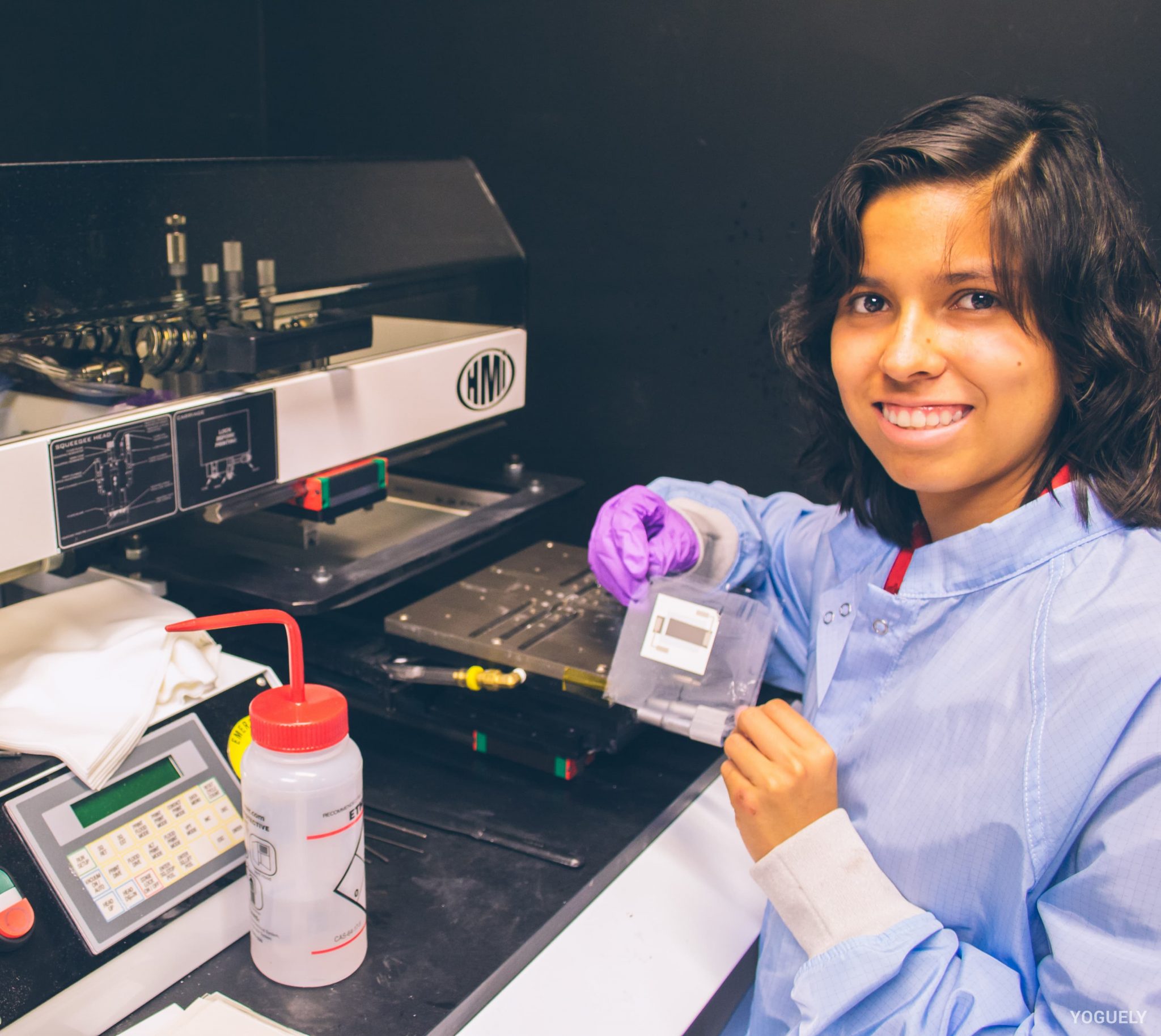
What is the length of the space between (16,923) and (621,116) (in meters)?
1.50

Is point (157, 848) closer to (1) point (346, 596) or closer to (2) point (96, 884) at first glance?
(2) point (96, 884)

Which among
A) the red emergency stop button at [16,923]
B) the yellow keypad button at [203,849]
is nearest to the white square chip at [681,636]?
the yellow keypad button at [203,849]

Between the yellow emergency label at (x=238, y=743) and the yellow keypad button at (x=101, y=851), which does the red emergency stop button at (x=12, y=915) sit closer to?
the yellow keypad button at (x=101, y=851)

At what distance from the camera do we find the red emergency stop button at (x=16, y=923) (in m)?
0.84

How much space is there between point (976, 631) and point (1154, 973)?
0.30 meters

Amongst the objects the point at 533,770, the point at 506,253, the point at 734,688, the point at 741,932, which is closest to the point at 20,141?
the point at 506,253

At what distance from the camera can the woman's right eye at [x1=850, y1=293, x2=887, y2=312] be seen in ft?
3.20

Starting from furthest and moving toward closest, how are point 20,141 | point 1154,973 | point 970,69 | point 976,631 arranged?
point 20,141 < point 970,69 < point 976,631 < point 1154,973

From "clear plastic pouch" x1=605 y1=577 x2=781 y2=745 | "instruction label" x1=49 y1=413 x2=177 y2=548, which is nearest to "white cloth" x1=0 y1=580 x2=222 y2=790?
"instruction label" x1=49 y1=413 x2=177 y2=548

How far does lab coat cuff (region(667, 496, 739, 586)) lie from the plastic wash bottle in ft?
2.00

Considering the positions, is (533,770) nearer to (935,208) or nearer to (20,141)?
(935,208)

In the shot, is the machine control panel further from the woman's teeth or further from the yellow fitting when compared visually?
the woman's teeth

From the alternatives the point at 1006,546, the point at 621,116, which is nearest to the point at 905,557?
the point at 1006,546

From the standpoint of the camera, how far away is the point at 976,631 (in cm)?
94
